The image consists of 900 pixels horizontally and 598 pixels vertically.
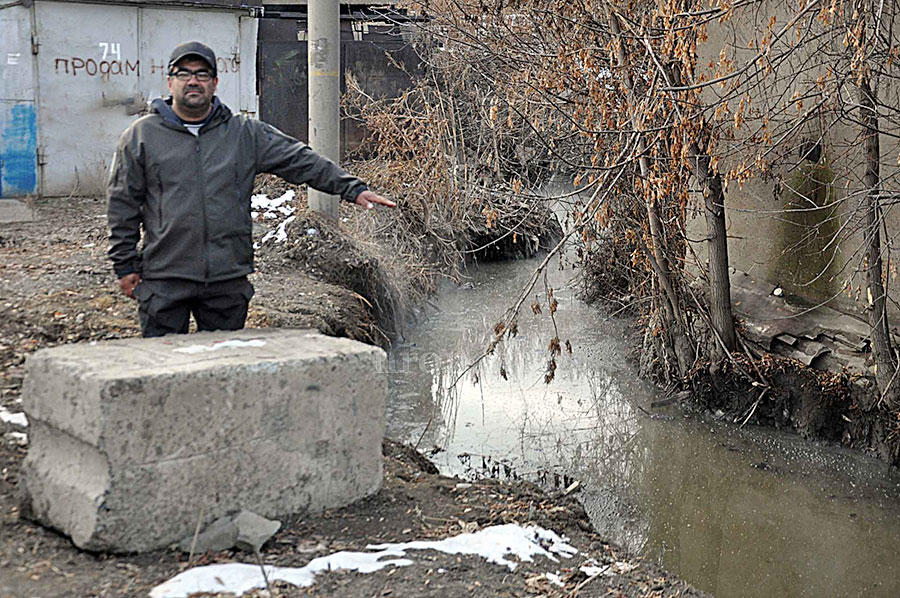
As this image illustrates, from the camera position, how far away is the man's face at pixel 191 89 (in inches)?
174

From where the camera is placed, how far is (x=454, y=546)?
14.2ft

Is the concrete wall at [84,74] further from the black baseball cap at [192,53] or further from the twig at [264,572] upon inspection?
the twig at [264,572]

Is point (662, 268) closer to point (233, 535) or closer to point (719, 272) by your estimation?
point (719, 272)

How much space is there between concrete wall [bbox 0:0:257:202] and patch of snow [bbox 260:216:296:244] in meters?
3.81

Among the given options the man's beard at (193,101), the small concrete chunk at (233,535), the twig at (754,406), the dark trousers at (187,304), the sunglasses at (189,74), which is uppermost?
the sunglasses at (189,74)

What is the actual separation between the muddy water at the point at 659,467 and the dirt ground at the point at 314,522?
3.39 feet

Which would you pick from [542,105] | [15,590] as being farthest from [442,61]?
[15,590]

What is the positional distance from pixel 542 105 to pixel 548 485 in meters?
3.54

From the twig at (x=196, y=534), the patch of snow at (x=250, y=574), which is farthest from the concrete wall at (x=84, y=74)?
the patch of snow at (x=250, y=574)

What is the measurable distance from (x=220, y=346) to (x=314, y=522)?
845mm

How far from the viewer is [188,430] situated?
3852mm

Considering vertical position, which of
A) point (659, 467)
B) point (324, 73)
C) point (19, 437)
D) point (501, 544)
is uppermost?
point (324, 73)

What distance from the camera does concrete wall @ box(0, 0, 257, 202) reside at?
38.9 feet

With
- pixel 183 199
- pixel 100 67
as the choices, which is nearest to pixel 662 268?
pixel 183 199
